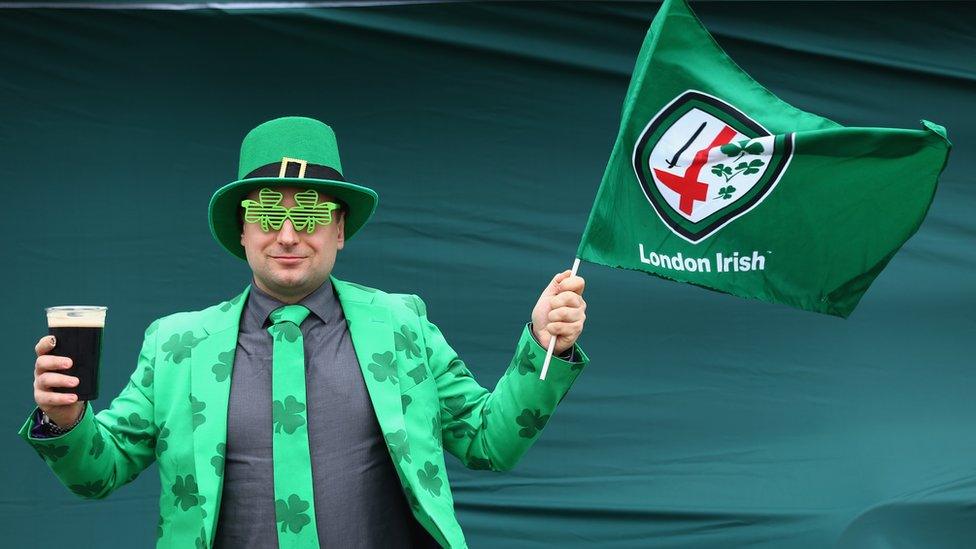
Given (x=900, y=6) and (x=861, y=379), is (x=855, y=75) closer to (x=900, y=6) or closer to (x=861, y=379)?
(x=900, y=6)

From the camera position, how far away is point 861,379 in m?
3.95

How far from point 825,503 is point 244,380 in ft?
7.09

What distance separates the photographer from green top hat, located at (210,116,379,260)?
8.36 feet

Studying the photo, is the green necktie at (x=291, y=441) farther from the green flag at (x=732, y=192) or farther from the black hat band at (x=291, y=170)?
the green flag at (x=732, y=192)

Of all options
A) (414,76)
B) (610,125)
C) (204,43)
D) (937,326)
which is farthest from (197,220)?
(937,326)

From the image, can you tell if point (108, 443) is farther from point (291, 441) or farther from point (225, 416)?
point (291, 441)

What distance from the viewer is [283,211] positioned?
2.52 meters

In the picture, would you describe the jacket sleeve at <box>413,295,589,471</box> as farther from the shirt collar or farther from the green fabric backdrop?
the green fabric backdrop

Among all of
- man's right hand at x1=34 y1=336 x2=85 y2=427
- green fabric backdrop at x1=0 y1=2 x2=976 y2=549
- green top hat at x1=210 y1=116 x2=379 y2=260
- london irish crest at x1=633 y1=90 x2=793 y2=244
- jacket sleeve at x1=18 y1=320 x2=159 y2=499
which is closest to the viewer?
man's right hand at x1=34 y1=336 x2=85 y2=427

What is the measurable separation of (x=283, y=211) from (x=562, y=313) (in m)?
0.62

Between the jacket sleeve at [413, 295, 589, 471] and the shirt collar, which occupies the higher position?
the shirt collar

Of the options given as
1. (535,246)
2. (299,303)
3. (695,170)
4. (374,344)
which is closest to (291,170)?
(299,303)

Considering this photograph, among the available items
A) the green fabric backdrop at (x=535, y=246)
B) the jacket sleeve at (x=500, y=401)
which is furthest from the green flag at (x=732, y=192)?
the green fabric backdrop at (x=535, y=246)

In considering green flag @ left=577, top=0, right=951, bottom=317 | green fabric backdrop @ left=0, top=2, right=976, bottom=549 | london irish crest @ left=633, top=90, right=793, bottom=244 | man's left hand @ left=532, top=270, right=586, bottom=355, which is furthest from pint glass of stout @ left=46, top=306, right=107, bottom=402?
green fabric backdrop @ left=0, top=2, right=976, bottom=549
